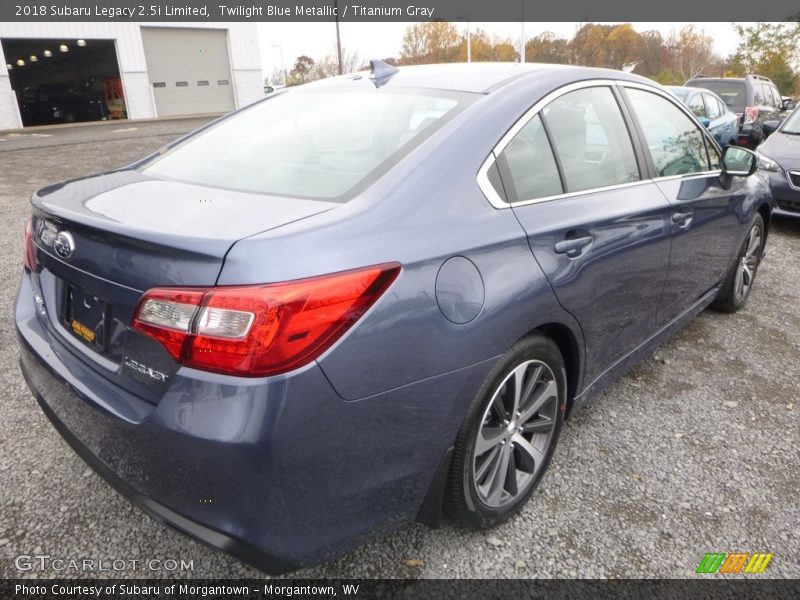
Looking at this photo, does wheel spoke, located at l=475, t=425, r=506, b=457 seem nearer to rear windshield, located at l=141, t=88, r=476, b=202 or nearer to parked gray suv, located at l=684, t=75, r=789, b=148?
rear windshield, located at l=141, t=88, r=476, b=202

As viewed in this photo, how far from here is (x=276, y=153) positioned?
2172 millimetres

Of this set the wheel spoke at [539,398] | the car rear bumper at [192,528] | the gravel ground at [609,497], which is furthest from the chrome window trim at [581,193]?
the car rear bumper at [192,528]

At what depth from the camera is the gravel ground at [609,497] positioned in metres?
2.04

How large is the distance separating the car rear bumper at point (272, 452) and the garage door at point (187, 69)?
28667 millimetres

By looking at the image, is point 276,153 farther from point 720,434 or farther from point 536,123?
point 720,434

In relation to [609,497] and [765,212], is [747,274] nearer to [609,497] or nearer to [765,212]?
[765,212]

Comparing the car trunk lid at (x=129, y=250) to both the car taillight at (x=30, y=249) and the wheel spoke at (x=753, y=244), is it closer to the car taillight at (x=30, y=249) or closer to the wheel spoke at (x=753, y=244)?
the car taillight at (x=30, y=249)

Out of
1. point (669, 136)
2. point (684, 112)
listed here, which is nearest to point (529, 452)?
point (669, 136)

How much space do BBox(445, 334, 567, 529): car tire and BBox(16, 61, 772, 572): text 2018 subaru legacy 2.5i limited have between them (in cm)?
1

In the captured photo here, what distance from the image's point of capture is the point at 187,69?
1075 inches

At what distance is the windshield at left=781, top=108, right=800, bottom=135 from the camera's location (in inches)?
285

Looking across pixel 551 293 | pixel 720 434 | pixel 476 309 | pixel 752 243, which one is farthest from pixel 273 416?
pixel 752 243

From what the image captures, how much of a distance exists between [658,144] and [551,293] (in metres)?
1.40

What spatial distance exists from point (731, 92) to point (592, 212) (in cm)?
1197
